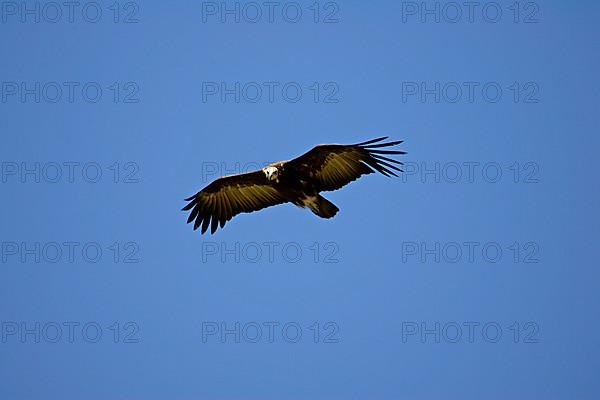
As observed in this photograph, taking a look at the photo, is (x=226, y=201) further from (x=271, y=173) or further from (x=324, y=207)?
(x=324, y=207)

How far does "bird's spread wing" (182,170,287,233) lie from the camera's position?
1989 centimetres

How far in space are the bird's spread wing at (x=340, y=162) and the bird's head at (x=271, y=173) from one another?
16.2 inches

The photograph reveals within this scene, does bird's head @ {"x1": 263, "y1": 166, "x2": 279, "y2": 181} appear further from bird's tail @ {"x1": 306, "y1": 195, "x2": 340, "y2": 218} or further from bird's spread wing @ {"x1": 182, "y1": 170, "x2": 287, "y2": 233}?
bird's spread wing @ {"x1": 182, "y1": 170, "x2": 287, "y2": 233}

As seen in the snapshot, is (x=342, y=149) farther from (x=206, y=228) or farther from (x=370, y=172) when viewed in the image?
(x=206, y=228)

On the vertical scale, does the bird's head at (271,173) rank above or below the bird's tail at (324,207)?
above

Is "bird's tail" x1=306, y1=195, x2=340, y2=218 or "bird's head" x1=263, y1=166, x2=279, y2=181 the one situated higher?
"bird's head" x1=263, y1=166, x2=279, y2=181

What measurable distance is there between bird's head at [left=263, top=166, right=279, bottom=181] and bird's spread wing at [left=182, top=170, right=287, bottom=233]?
1.49 metres

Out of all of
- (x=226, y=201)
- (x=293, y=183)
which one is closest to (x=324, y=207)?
(x=293, y=183)

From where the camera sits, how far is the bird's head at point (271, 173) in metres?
18.2

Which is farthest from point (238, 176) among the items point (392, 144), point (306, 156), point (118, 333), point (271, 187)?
point (118, 333)

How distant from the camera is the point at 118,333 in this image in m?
25.0

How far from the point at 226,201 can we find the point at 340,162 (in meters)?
3.21

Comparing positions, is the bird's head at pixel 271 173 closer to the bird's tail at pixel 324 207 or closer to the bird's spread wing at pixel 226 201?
the bird's tail at pixel 324 207

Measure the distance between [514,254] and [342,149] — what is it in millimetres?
9567
